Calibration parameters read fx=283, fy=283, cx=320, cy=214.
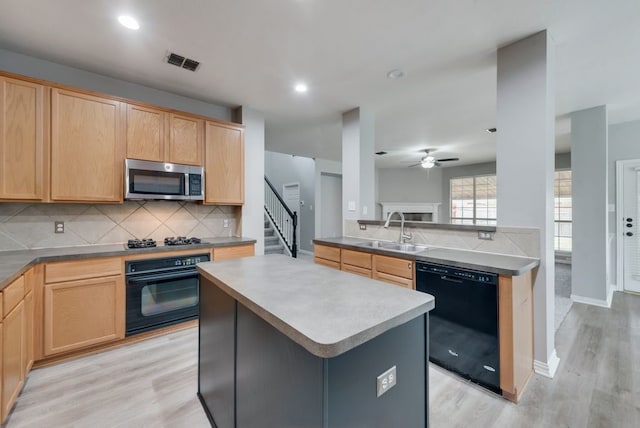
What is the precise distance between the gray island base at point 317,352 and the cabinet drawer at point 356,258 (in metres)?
1.36

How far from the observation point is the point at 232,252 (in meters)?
3.37

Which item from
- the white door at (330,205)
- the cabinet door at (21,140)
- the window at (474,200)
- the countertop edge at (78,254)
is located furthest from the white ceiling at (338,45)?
the window at (474,200)

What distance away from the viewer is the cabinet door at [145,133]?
2.89 meters

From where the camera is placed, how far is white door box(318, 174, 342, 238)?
7738 millimetres

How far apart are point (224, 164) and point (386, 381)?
315 cm

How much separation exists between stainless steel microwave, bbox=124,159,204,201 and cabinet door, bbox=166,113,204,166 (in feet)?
0.31

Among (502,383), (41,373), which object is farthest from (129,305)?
(502,383)

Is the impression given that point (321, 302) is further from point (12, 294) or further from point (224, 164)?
point (224, 164)

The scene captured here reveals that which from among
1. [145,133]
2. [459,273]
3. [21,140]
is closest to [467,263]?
[459,273]

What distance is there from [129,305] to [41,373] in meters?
0.72

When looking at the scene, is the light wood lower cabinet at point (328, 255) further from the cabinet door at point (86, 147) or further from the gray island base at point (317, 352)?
the cabinet door at point (86, 147)

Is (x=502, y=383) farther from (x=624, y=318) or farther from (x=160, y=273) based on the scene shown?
(x=160, y=273)

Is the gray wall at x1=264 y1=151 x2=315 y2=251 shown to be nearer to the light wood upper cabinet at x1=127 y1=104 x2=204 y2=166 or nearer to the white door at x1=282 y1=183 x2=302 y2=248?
the white door at x1=282 y1=183 x2=302 y2=248

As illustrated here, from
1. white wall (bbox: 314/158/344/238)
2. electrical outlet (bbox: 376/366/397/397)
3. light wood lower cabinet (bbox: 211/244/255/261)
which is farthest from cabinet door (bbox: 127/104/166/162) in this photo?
white wall (bbox: 314/158/344/238)
